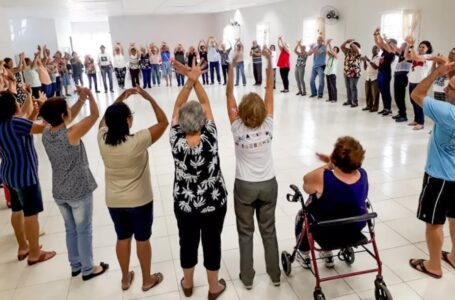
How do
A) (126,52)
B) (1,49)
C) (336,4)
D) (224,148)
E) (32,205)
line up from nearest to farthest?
1. (32,205)
2. (224,148)
3. (1,49)
4. (336,4)
5. (126,52)

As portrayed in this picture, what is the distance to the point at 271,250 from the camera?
8.57ft

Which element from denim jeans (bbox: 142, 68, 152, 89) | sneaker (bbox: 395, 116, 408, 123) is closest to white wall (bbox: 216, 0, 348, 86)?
sneaker (bbox: 395, 116, 408, 123)

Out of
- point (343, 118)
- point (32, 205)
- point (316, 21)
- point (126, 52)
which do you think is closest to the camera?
point (32, 205)

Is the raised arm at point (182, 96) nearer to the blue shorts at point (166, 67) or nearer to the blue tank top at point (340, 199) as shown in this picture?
the blue tank top at point (340, 199)

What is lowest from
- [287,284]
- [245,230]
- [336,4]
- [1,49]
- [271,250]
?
[287,284]

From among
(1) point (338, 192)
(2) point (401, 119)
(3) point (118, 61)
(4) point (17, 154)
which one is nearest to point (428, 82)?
(1) point (338, 192)

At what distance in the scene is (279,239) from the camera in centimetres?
329

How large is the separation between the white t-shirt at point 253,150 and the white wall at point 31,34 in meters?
12.7

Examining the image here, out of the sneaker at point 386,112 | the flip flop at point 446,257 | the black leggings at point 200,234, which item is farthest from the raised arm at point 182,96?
the sneaker at point 386,112

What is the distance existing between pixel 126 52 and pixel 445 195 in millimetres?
16609

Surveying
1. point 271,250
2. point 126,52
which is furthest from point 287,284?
point 126,52

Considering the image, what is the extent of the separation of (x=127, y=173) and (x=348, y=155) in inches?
52.0

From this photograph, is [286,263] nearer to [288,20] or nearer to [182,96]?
[182,96]

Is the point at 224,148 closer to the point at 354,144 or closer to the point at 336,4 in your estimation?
the point at 354,144
